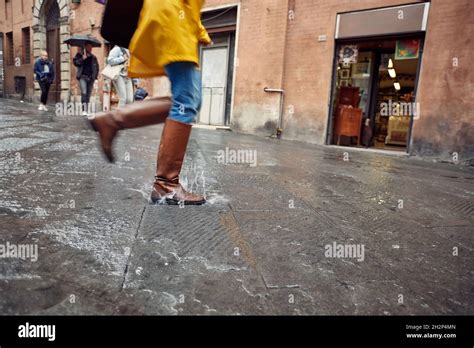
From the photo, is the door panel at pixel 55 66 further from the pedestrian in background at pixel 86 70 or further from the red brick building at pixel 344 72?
the pedestrian in background at pixel 86 70

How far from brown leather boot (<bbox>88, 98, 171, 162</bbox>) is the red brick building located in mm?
6235

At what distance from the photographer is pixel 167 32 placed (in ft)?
6.84

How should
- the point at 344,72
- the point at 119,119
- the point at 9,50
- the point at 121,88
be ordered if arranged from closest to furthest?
the point at 119,119, the point at 121,88, the point at 344,72, the point at 9,50

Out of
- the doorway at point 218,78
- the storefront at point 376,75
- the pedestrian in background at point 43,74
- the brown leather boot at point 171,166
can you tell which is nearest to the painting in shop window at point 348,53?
the storefront at point 376,75

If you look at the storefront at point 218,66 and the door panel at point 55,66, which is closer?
the storefront at point 218,66

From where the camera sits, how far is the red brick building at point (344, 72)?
6648 millimetres

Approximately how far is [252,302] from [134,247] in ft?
2.08

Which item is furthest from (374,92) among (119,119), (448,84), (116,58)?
(119,119)

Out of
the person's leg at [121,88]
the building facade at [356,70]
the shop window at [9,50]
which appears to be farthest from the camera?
the shop window at [9,50]

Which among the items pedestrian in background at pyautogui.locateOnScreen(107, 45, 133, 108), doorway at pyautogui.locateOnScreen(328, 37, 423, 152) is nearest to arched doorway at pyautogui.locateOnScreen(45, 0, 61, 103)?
pedestrian in background at pyautogui.locateOnScreen(107, 45, 133, 108)

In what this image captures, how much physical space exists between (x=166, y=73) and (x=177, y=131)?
361 millimetres

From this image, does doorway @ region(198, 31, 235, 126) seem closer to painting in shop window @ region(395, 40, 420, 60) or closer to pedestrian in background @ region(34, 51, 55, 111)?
painting in shop window @ region(395, 40, 420, 60)

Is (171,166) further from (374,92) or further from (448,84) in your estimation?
(374,92)
